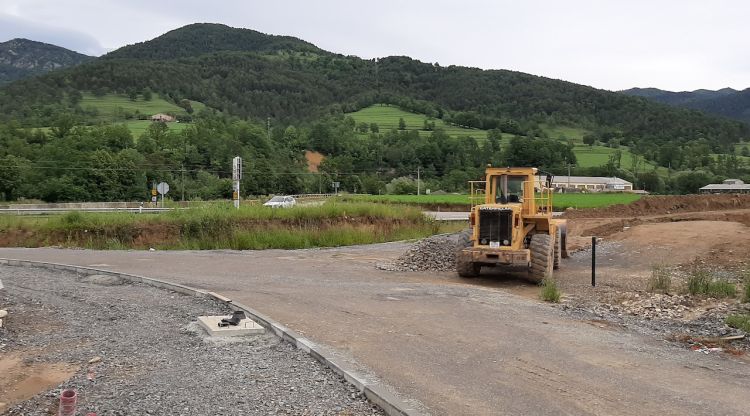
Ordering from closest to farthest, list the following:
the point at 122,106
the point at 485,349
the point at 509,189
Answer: the point at 485,349 → the point at 509,189 → the point at 122,106

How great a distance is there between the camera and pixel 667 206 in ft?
141

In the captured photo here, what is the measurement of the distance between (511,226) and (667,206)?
105 feet

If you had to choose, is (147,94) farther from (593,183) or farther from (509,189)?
(509,189)

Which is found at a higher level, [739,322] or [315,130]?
[315,130]

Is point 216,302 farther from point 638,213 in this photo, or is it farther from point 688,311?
point 638,213

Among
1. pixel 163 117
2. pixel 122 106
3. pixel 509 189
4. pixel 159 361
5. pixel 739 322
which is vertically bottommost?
pixel 739 322

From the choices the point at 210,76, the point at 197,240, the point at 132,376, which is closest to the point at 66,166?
the point at 197,240

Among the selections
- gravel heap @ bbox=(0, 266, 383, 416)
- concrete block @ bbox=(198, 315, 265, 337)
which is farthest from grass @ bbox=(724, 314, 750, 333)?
concrete block @ bbox=(198, 315, 265, 337)

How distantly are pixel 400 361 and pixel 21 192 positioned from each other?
245ft

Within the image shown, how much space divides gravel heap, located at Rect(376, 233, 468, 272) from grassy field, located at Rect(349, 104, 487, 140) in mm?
106907

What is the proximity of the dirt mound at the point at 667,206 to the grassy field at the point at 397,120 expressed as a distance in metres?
82.6

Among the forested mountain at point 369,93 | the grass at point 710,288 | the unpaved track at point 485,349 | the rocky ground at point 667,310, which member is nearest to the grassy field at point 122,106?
the forested mountain at point 369,93

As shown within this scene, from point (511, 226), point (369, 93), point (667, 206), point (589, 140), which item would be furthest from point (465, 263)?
point (369, 93)

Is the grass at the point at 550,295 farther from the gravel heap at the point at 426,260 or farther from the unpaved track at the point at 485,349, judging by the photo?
the gravel heap at the point at 426,260
